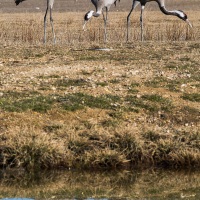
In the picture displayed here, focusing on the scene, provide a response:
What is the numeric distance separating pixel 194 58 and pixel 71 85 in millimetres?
4031

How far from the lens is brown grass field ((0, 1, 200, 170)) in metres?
10.4

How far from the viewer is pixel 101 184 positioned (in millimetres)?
9789

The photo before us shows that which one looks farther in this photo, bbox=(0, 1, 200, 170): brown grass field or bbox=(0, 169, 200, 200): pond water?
bbox=(0, 1, 200, 170): brown grass field

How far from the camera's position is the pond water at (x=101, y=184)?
926cm

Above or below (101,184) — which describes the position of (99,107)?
above

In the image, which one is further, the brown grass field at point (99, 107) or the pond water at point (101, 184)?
the brown grass field at point (99, 107)

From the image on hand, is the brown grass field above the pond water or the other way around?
above

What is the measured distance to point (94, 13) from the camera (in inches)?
896

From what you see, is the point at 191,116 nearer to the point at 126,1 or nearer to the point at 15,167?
the point at 15,167

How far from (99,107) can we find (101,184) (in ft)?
8.77

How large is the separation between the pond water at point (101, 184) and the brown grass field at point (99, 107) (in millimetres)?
226

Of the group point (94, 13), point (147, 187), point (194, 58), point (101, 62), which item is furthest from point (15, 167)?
point (94, 13)

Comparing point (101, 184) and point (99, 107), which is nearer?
point (101, 184)

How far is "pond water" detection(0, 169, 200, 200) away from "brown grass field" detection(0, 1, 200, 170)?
23 cm
